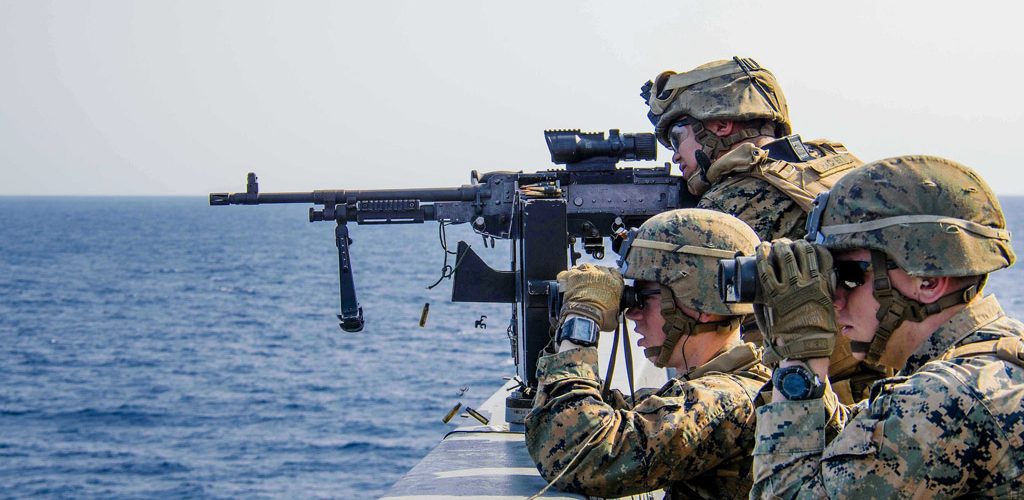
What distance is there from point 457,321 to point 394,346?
29.6 feet

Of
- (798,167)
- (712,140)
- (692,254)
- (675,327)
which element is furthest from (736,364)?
(712,140)

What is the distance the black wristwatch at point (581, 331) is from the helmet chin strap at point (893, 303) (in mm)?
1436

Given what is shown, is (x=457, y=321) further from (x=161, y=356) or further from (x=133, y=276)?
(x=133, y=276)

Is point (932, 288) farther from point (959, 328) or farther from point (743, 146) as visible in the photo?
point (743, 146)

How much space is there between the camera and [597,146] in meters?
7.62

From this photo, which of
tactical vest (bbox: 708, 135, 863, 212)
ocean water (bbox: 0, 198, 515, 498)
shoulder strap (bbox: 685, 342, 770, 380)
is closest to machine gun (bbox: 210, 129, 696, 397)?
tactical vest (bbox: 708, 135, 863, 212)

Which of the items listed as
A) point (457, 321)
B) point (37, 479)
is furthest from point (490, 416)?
point (457, 321)

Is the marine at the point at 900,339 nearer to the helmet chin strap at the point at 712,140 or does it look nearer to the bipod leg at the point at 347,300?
the helmet chin strap at the point at 712,140

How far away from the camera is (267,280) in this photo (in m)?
70.2

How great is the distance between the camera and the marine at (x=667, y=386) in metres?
4.38

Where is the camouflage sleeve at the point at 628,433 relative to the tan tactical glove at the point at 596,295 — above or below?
below

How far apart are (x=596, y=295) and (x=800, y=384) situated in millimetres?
1340

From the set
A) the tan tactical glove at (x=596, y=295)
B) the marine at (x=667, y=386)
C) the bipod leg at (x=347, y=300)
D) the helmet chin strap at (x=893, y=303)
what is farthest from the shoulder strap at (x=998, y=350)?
the bipod leg at (x=347, y=300)

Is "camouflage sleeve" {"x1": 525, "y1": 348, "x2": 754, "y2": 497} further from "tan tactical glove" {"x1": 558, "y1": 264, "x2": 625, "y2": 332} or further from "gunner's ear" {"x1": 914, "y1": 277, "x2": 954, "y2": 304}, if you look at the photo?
"gunner's ear" {"x1": 914, "y1": 277, "x2": 954, "y2": 304}
